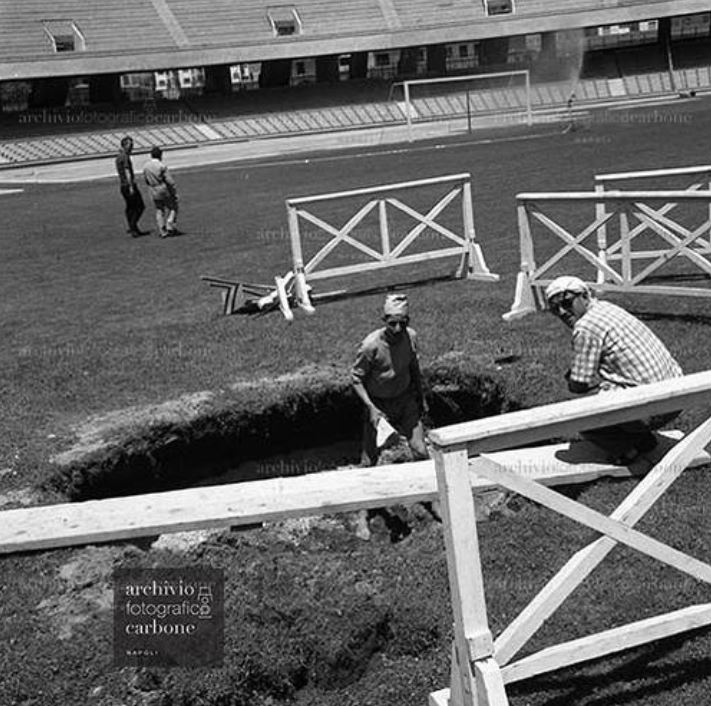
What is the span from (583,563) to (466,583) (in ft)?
1.84

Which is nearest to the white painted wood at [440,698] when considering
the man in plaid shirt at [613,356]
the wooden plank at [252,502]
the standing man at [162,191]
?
the wooden plank at [252,502]

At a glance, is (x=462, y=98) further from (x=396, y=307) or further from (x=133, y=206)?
(x=396, y=307)

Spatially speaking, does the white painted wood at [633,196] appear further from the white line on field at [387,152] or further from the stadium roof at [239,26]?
the stadium roof at [239,26]

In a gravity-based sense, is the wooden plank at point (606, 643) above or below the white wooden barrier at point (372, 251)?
below

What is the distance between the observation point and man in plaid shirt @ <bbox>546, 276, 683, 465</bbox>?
5.76m

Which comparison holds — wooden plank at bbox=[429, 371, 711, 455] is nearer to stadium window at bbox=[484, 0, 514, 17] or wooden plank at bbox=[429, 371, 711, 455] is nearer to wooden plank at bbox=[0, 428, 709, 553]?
wooden plank at bbox=[0, 428, 709, 553]

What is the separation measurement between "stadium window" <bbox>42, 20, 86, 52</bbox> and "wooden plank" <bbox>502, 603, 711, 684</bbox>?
1849 inches

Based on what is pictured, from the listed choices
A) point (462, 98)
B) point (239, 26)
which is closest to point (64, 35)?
point (239, 26)

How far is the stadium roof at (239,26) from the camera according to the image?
45562 millimetres

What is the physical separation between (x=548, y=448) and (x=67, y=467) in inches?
148

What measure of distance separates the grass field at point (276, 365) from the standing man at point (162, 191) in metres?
0.42

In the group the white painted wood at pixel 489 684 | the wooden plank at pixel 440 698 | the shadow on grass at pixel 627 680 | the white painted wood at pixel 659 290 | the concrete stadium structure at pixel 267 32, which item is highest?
the concrete stadium structure at pixel 267 32

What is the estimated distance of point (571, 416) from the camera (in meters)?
3.60

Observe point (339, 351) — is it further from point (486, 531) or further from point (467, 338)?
point (486, 531)
